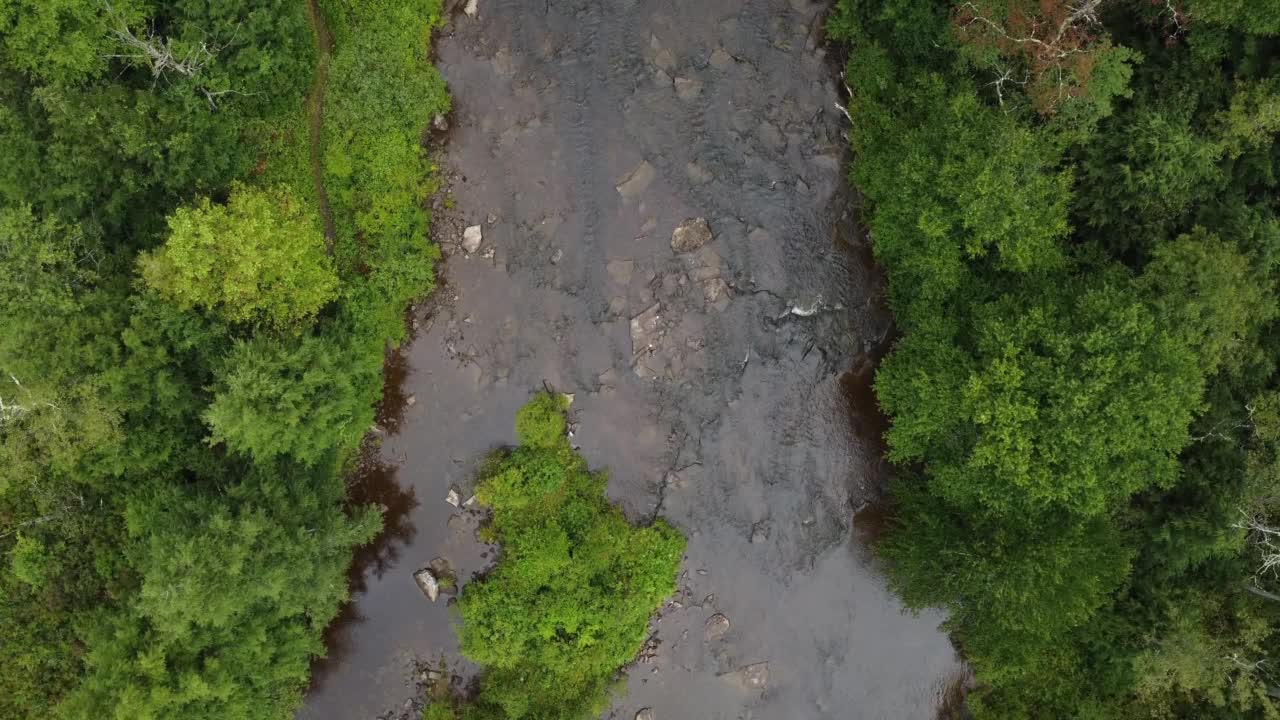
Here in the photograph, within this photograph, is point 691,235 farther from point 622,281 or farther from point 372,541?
point 372,541

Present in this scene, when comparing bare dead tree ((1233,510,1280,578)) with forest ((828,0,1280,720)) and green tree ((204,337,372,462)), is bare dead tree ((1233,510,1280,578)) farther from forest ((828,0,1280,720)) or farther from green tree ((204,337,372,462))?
green tree ((204,337,372,462))

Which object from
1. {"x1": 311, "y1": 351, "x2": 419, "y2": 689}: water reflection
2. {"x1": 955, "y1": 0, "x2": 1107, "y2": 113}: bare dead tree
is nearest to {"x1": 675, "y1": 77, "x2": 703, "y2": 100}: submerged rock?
{"x1": 955, "y1": 0, "x2": 1107, "y2": 113}: bare dead tree

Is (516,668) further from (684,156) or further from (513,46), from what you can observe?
(513,46)

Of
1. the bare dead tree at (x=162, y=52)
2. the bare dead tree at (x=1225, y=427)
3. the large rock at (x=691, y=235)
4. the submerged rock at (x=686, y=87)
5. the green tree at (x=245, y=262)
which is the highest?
the bare dead tree at (x=1225, y=427)

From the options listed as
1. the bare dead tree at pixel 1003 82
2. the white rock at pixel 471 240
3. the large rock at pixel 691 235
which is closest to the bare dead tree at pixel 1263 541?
the bare dead tree at pixel 1003 82

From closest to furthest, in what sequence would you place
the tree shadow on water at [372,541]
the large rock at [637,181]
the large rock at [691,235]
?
the tree shadow on water at [372,541]
the large rock at [691,235]
the large rock at [637,181]

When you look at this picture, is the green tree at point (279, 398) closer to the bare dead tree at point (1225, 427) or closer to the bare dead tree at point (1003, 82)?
the bare dead tree at point (1003, 82)
